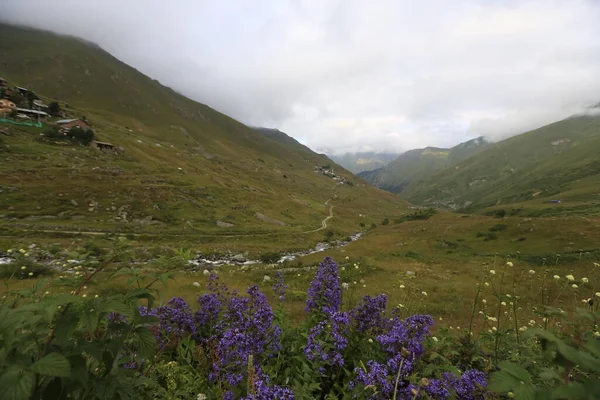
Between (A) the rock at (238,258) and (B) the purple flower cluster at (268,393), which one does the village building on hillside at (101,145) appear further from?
(B) the purple flower cluster at (268,393)

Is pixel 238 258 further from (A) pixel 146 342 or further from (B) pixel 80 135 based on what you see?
(B) pixel 80 135

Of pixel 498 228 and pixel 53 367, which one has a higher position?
pixel 498 228

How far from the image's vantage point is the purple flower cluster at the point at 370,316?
5.72 metres

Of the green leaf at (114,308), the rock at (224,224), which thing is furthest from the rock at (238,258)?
the green leaf at (114,308)

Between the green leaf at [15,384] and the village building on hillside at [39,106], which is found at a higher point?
the village building on hillside at [39,106]

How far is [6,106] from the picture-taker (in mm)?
103188

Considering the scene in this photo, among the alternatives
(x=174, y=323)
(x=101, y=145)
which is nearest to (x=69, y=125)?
(x=101, y=145)

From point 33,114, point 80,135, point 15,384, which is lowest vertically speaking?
point 80,135

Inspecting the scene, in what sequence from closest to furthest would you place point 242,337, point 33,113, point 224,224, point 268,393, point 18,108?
point 268,393 < point 242,337 < point 224,224 < point 18,108 < point 33,113

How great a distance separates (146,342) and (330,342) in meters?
3.15

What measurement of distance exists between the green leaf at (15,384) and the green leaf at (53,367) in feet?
0.26

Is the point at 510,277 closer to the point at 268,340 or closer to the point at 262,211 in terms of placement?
the point at 268,340

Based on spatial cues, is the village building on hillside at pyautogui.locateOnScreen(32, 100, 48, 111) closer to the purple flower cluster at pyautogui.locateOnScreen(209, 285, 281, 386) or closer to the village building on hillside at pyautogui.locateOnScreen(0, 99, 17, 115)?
the village building on hillside at pyautogui.locateOnScreen(0, 99, 17, 115)

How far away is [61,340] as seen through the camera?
257cm
